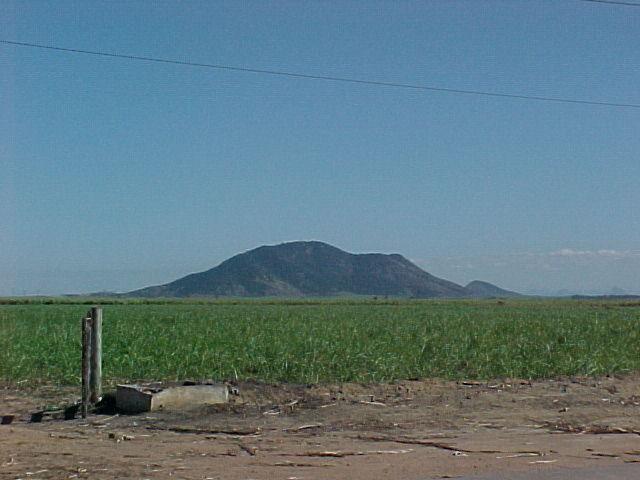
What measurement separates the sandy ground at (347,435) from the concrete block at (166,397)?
226 mm

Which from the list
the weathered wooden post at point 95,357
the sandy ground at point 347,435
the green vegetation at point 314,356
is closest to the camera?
the sandy ground at point 347,435

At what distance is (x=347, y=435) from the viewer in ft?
38.2

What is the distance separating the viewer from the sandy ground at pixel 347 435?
9641 mm

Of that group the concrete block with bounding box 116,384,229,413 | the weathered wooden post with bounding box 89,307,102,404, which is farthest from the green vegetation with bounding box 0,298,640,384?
the weathered wooden post with bounding box 89,307,102,404

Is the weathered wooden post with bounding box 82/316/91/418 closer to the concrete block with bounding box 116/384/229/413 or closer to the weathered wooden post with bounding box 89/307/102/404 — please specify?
the weathered wooden post with bounding box 89/307/102/404

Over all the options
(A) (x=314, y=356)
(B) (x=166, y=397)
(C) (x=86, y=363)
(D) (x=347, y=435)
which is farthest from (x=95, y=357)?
(A) (x=314, y=356)

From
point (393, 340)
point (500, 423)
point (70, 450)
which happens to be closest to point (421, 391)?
point (500, 423)

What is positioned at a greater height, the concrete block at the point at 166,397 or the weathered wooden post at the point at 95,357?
the weathered wooden post at the point at 95,357

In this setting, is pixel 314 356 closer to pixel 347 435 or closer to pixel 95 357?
pixel 95 357

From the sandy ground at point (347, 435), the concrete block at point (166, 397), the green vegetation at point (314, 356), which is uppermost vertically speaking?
the green vegetation at point (314, 356)

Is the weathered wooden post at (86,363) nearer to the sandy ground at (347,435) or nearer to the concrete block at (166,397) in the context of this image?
the sandy ground at (347,435)

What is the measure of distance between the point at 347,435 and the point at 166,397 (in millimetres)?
3250

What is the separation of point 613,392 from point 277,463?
841 cm

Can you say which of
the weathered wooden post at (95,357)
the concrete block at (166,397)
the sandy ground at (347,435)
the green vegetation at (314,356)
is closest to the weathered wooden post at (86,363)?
the weathered wooden post at (95,357)
